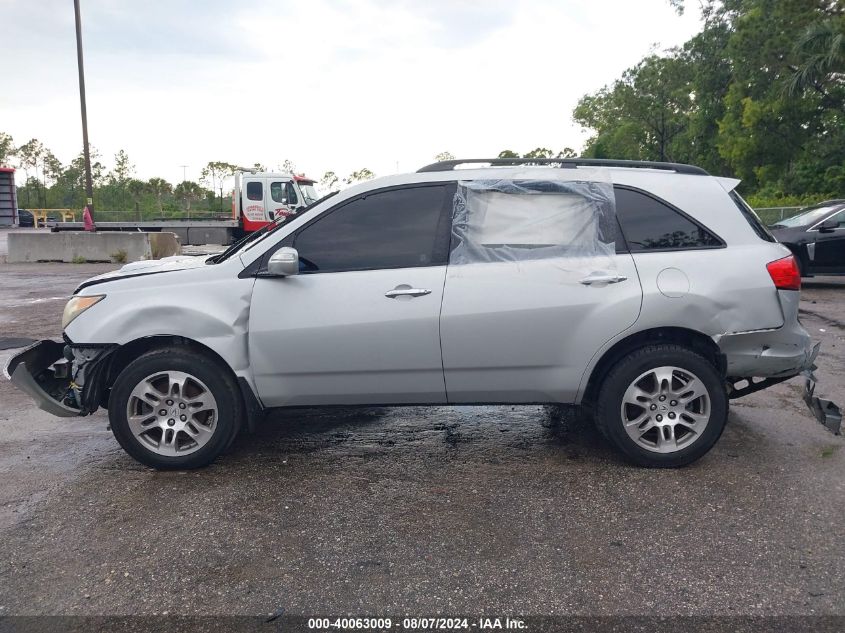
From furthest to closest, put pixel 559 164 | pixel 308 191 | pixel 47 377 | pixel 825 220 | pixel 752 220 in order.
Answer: pixel 308 191 < pixel 825 220 < pixel 47 377 < pixel 559 164 < pixel 752 220

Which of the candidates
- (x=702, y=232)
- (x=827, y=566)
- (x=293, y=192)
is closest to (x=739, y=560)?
(x=827, y=566)

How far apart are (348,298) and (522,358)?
1083 millimetres

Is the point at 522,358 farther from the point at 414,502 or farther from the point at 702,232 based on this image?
the point at 702,232

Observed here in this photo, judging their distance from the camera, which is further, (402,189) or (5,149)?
(5,149)

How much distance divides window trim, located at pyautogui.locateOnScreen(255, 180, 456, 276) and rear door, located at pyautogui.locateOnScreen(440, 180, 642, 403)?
18 cm

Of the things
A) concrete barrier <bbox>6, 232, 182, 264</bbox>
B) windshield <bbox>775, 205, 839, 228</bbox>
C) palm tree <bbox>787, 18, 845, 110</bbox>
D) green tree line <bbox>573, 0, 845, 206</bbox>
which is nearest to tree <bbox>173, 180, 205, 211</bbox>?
green tree line <bbox>573, 0, 845, 206</bbox>

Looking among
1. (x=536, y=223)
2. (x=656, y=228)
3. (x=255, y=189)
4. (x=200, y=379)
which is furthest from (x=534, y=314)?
(x=255, y=189)

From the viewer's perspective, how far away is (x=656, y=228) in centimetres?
423

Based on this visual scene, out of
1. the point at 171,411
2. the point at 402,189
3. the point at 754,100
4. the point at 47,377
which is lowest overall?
the point at 171,411

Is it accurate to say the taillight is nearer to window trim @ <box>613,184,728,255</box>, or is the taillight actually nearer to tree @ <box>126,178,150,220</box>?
window trim @ <box>613,184,728,255</box>

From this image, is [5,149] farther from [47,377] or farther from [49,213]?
[47,377]

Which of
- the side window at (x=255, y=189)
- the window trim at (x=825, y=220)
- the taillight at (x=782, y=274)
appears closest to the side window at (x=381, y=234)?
the taillight at (x=782, y=274)

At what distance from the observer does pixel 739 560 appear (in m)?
3.13

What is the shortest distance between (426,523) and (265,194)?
21.1 meters
